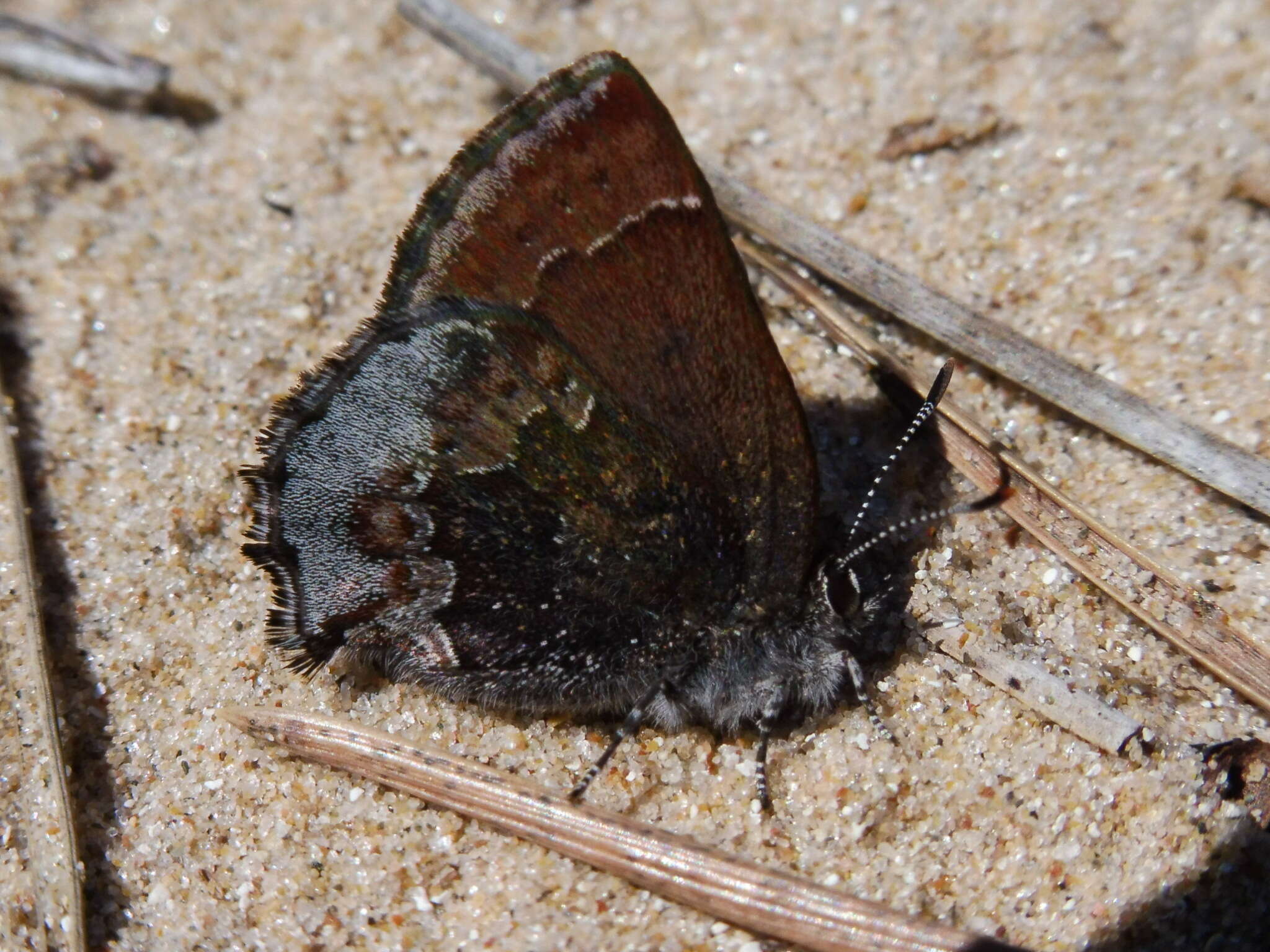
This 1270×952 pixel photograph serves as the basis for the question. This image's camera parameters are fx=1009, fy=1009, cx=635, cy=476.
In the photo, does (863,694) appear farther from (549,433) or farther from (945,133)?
(945,133)

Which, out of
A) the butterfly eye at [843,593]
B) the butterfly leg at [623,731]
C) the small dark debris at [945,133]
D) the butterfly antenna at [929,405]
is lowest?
the butterfly leg at [623,731]

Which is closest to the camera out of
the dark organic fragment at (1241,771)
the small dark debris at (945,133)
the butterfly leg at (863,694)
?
the dark organic fragment at (1241,771)

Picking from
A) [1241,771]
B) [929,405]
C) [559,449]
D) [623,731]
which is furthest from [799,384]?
[1241,771]

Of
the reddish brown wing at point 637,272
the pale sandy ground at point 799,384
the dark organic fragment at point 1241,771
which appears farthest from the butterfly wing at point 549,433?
the dark organic fragment at point 1241,771

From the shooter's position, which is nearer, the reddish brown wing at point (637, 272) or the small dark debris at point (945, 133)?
the reddish brown wing at point (637, 272)

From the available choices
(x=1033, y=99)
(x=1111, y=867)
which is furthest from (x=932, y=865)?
(x=1033, y=99)

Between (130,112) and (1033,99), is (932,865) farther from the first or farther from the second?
(130,112)

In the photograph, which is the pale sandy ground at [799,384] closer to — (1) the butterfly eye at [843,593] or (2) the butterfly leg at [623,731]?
(2) the butterfly leg at [623,731]
